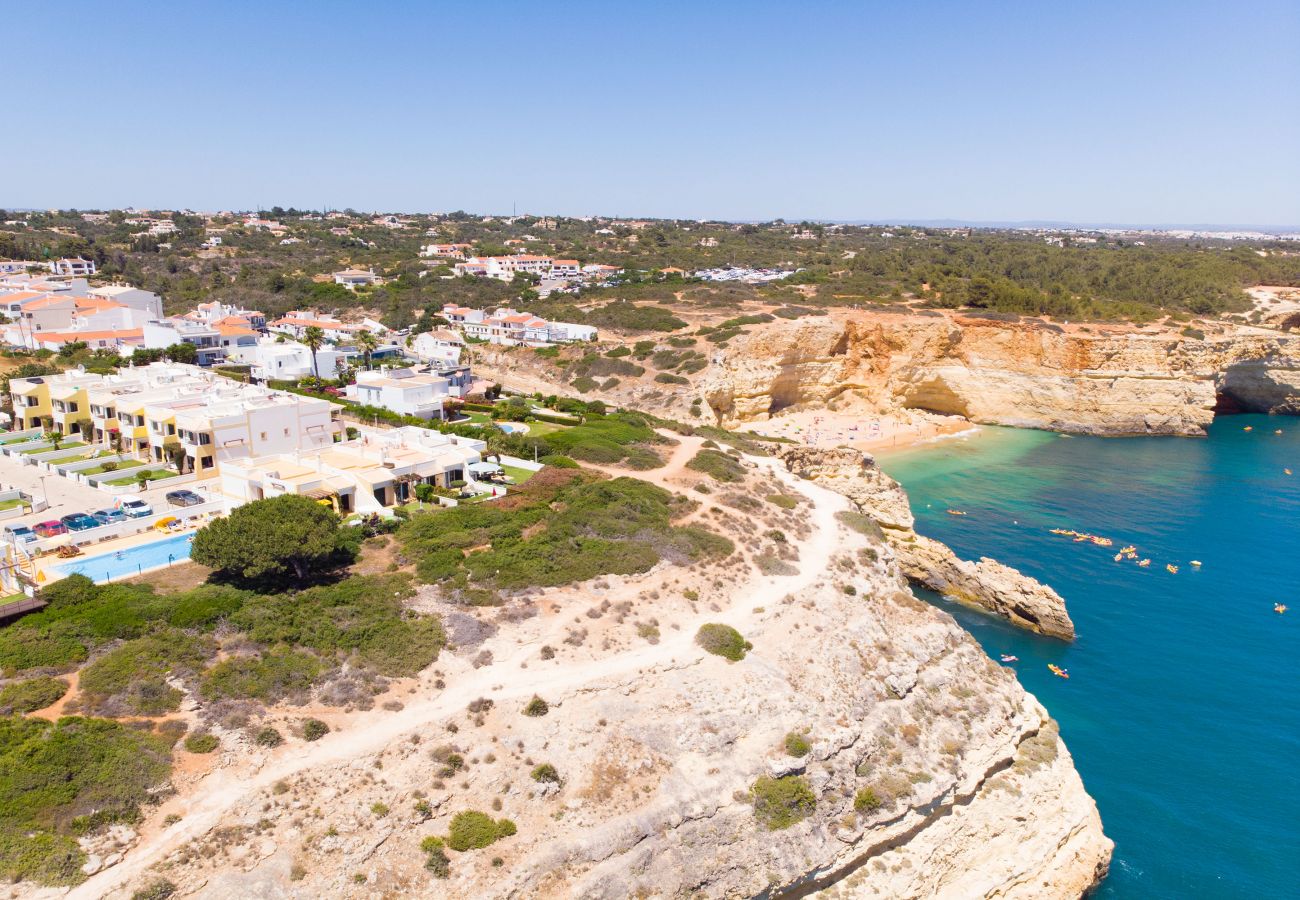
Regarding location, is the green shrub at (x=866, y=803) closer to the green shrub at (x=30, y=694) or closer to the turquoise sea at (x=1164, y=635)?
the turquoise sea at (x=1164, y=635)

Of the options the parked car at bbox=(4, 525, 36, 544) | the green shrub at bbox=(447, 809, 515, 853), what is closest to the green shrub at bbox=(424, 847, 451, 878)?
the green shrub at bbox=(447, 809, 515, 853)

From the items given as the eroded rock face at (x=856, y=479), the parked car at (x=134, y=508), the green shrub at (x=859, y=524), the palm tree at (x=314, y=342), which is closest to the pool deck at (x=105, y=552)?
the parked car at (x=134, y=508)

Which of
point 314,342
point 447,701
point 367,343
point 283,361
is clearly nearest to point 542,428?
point 314,342

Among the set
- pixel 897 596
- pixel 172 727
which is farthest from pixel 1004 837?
pixel 172 727

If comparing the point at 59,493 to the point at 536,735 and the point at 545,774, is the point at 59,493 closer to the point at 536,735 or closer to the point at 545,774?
the point at 536,735

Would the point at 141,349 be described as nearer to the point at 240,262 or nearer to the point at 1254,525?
the point at 240,262

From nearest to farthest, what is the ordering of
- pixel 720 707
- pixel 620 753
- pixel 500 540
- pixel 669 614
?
pixel 620 753 < pixel 720 707 < pixel 669 614 < pixel 500 540

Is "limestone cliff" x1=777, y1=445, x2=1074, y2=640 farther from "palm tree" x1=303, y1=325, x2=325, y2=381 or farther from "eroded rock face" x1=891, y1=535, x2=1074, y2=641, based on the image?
"palm tree" x1=303, y1=325, x2=325, y2=381
